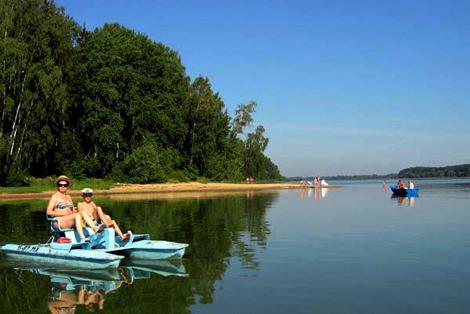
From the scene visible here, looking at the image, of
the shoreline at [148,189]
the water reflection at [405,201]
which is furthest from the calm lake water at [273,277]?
the shoreline at [148,189]

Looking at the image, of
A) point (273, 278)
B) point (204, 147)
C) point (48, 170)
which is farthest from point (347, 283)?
point (204, 147)

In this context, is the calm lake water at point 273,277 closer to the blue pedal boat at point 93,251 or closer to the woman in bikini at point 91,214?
the blue pedal boat at point 93,251

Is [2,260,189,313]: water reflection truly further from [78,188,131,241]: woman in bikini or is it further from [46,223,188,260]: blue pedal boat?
[78,188,131,241]: woman in bikini

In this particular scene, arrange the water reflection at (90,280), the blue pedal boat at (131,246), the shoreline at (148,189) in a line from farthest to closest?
the shoreline at (148,189), the blue pedal boat at (131,246), the water reflection at (90,280)

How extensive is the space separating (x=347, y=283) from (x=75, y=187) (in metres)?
48.2

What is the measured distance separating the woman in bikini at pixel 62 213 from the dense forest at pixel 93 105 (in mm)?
36014

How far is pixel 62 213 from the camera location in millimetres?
15445

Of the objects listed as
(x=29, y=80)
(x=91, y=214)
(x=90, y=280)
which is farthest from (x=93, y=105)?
(x=90, y=280)

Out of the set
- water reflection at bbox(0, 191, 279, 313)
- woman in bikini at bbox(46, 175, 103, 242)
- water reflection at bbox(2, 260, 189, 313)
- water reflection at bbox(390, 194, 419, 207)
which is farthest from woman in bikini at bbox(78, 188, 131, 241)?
water reflection at bbox(390, 194, 419, 207)

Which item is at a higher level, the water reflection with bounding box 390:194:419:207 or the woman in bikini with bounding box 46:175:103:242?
the woman in bikini with bounding box 46:175:103:242

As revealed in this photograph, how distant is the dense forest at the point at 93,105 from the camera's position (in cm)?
5175

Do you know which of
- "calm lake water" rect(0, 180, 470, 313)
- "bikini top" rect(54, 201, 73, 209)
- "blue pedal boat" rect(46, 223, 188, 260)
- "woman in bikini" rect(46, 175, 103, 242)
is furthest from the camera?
"bikini top" rect(54, 201, 73, 209)

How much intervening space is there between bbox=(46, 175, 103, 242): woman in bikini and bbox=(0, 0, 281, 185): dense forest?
36.0 metres

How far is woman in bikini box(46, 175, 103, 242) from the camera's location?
15.2 metres
